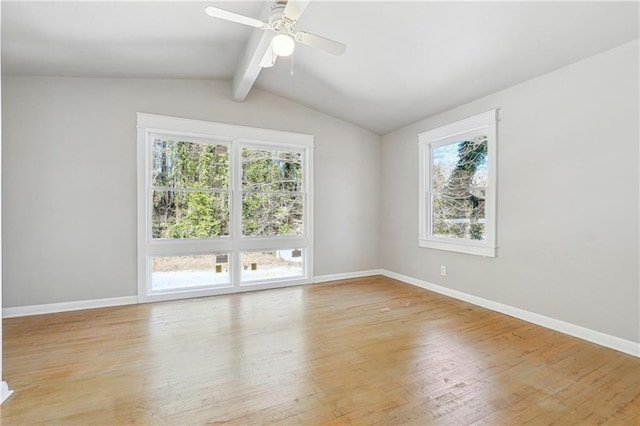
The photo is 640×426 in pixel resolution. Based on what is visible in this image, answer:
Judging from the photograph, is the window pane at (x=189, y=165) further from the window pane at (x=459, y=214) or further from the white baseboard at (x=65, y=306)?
the window pane at (x=459, y=214)

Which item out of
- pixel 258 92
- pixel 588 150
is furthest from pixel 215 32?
pixel 588 150

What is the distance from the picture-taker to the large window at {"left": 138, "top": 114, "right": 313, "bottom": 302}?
3957 millimetres

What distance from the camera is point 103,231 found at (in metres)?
3.68

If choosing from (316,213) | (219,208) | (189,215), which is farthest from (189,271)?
(316,213)

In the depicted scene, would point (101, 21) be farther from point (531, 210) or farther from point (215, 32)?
point (531, 210)

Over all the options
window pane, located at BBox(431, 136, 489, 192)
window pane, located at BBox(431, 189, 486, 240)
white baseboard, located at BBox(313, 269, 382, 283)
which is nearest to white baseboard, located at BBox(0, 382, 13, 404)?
white baseboard, located at BBox(313, 269, 382, 283)

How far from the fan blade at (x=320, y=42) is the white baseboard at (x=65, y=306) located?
11.8ft

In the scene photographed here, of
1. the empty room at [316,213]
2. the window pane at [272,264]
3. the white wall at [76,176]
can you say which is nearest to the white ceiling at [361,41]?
the empty room at [316,213]

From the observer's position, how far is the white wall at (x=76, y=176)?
132 inches

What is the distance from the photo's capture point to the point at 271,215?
4.68m

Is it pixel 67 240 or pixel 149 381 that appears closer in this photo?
pixel 149 381

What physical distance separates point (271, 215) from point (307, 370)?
2.75 m

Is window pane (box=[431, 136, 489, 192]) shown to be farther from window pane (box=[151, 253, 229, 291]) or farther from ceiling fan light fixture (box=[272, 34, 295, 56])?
window pane (box=[151, 253, 229, 291])

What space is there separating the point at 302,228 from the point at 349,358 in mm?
2669
